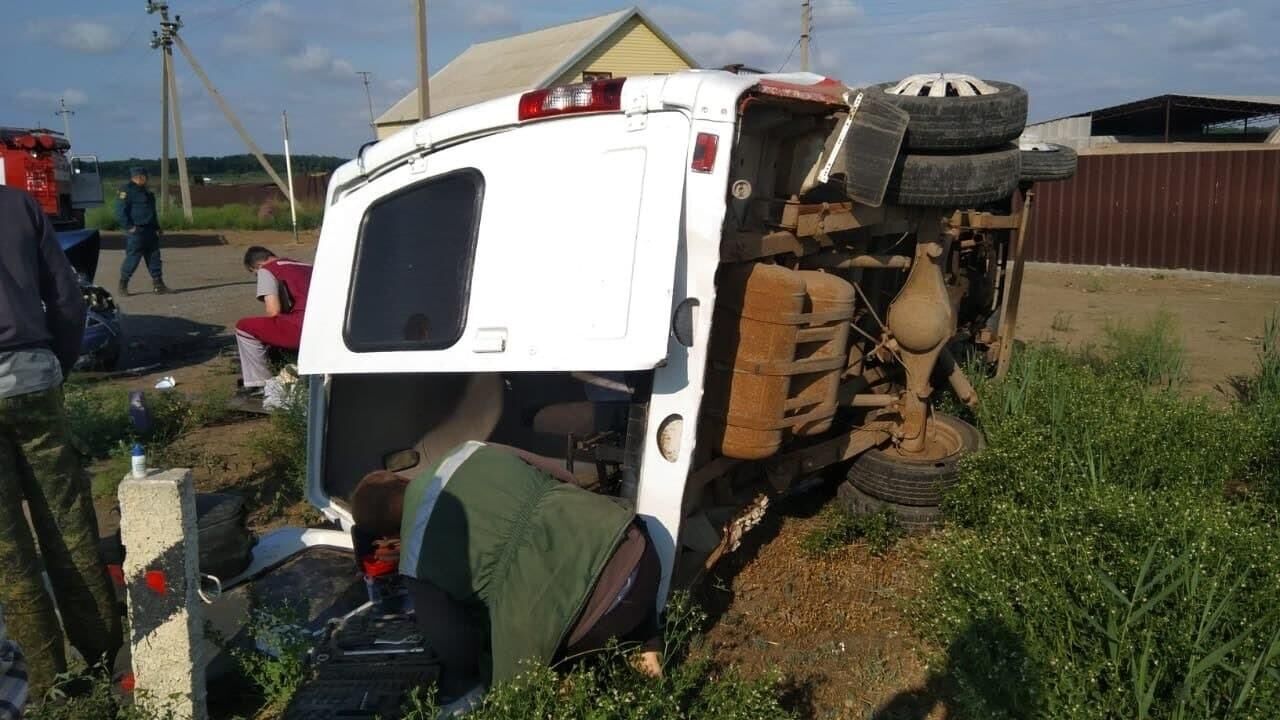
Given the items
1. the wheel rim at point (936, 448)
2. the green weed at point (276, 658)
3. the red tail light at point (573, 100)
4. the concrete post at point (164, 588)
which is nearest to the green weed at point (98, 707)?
the concrete post at point (164, 588)

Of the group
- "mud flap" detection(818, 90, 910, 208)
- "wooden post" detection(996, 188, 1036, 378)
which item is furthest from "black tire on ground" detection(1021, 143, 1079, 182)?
"mud flap" detection(818, 90, 910, 208)

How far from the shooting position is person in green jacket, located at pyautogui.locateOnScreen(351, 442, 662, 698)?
296 centimetres

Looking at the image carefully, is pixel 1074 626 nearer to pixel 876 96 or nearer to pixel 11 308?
pixel 876 96

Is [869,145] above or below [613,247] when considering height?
above

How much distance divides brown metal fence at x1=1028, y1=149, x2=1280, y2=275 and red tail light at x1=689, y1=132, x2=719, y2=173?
17187 millimetres

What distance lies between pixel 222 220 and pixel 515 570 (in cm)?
3221

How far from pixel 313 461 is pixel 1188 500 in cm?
382

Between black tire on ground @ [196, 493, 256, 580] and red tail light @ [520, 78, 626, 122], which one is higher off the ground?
red tail light @ [520, 78, 626, 122]

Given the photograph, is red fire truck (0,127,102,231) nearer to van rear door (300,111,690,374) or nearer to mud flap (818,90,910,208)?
van rear door (300,111,690,374)

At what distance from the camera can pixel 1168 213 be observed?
17906 mm

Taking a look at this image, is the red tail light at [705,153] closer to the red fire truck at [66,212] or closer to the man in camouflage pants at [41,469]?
the man in camouflage pants at [41,469]

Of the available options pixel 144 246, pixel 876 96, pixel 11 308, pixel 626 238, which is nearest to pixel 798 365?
pixel 626 238

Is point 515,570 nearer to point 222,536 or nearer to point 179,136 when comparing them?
point 222,536

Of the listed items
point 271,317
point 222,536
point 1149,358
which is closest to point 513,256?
point 222,536
